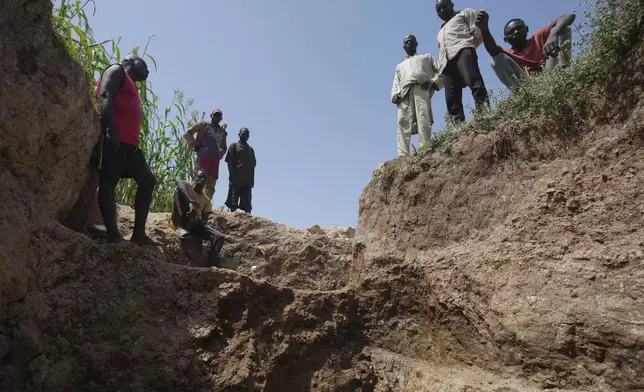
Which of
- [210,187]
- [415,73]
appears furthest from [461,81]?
[210,187]

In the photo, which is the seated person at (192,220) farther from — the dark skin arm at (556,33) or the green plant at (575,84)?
the dark skin arm at (556,33)

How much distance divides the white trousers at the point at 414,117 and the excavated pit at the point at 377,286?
3.91ft

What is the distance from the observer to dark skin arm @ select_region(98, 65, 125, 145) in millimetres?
3990

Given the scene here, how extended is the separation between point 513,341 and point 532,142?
1.55 metres

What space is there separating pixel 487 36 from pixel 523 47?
47cm

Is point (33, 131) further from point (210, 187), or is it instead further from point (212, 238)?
point (210, 187)

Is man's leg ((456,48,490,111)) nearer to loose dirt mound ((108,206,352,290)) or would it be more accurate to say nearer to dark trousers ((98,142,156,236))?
loose dirt mound ((108,206,352,290))

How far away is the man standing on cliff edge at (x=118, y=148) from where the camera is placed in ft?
13.2

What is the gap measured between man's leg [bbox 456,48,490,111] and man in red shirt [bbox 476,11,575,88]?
166mm

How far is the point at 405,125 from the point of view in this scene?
566 cm

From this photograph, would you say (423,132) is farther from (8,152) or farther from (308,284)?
(8,152)

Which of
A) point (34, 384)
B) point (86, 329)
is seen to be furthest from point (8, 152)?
point (34, 384)

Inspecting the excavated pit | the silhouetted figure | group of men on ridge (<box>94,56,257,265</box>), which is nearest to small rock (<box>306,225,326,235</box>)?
the silhouetted figure

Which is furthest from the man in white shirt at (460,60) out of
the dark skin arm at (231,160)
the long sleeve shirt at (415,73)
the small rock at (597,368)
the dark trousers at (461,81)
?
the dark skin arm at (231,160)
